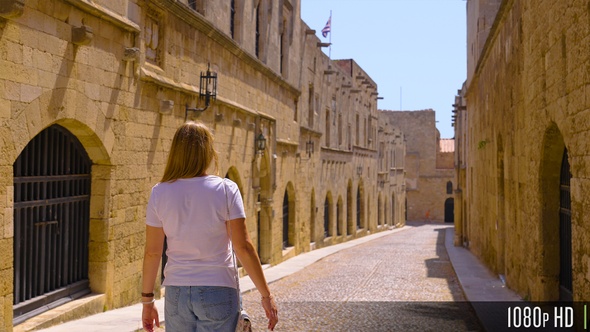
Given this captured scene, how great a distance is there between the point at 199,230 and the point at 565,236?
5939 millimetres

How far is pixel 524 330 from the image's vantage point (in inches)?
285

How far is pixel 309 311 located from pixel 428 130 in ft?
154

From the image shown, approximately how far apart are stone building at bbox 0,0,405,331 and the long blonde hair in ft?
11.4

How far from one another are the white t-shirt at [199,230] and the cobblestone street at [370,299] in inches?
192

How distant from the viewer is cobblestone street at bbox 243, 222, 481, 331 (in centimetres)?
810

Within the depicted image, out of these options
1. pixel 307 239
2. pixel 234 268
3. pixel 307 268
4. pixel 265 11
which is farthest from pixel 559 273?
pixel 307 239

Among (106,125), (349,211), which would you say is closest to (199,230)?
(106,125)

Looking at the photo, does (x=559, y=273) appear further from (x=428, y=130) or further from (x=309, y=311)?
(x=428, y=130)

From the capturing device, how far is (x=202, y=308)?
2961 mm

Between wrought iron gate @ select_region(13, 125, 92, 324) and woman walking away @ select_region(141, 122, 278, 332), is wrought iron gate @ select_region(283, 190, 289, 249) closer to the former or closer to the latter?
wrought iron gate @ select_region(13, 125, 92, 324)

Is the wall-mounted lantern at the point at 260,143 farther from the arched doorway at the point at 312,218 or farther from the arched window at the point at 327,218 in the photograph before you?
the arched window at the point at 327,218

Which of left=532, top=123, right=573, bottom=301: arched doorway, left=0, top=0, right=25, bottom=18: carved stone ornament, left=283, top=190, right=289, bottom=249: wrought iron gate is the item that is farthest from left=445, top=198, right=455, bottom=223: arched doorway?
left=0, top=0, right=25, bottom=18: carved stone ornament

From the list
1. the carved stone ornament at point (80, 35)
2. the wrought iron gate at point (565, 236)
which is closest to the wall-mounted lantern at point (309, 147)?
the wrought iron gate at point (565, 236)

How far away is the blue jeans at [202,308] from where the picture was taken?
2.97 metres
